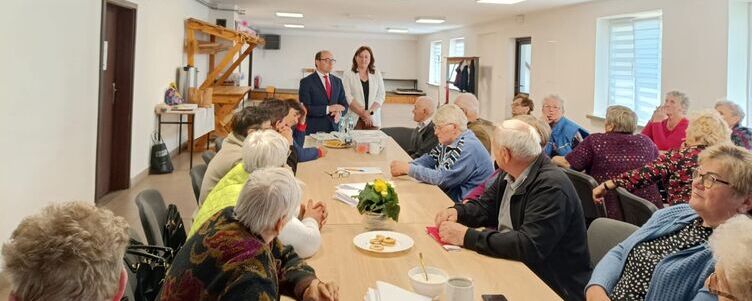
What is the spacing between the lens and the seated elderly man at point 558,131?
4633mm

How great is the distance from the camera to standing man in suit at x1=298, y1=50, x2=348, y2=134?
5309 mm

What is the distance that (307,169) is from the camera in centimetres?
353

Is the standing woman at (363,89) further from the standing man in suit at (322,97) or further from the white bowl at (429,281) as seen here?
the white bowl at (429,281)

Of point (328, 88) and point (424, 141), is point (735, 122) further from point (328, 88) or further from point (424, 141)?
point (328, 88)

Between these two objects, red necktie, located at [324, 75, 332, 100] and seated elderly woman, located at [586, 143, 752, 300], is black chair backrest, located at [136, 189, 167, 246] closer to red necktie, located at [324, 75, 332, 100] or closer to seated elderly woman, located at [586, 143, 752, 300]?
seated elderly woman, located at [586, 143, 752, 300]

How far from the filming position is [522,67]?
34.7ft

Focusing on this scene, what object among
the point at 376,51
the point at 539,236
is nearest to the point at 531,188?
the point at 539,236

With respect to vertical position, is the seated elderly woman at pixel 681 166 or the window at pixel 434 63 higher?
the window at pixel 434 63

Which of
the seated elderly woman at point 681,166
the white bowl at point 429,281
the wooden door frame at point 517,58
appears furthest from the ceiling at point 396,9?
the white bowl at point 429,281

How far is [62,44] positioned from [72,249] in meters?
3.33

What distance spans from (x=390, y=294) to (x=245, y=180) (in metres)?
0.83

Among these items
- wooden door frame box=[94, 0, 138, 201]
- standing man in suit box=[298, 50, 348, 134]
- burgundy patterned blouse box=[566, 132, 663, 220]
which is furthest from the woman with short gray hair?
wooden door frame box=[94, 0, 138, 201]

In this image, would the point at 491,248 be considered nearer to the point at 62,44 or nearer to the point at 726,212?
the point at 726,212

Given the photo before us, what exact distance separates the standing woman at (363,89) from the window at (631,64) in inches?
129
